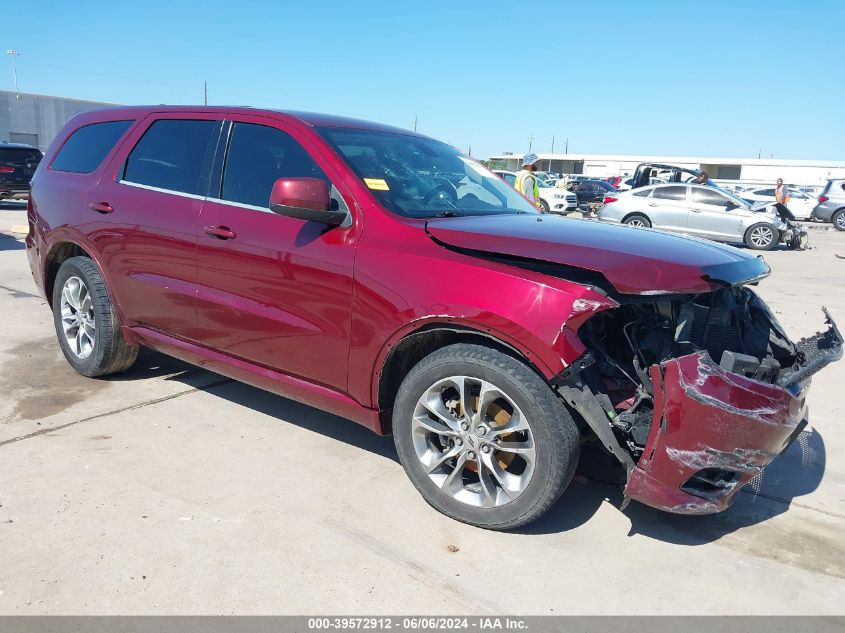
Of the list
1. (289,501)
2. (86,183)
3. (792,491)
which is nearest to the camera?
(289,501)

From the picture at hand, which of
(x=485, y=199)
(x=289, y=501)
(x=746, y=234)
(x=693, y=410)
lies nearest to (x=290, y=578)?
(x=289, y=501)

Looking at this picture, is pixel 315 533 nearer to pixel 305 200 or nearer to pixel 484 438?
pixel 484 438

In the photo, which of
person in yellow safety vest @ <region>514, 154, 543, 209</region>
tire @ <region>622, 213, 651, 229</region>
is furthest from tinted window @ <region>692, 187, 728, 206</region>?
person in yellow safety vest @ <region>514, 154, 543, 209</region>

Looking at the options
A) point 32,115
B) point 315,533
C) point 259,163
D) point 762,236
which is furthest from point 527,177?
point 32,115

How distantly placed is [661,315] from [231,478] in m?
2.25

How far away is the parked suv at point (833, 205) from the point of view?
979 inches

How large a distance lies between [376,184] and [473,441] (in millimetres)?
1377

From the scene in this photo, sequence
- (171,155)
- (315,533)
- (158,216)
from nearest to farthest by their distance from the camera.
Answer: (315,533) < (158,216) < (171,155)

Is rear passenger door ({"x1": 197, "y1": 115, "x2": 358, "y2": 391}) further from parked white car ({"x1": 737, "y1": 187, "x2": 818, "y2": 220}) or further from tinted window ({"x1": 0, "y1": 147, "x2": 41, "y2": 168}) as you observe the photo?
parked white car ({"x1": 737, "y1": 187, "x2": 818, "y2": 220})

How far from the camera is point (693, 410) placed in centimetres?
256

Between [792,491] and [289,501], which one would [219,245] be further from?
[792,491]

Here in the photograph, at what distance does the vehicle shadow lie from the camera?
3.17 metres

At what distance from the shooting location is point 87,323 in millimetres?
4660

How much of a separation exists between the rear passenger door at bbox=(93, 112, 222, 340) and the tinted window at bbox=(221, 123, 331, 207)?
0.18 metres
